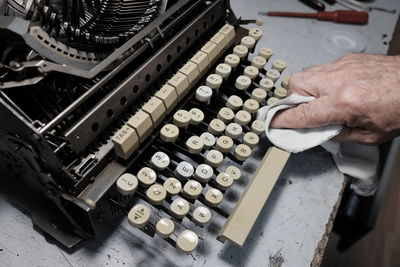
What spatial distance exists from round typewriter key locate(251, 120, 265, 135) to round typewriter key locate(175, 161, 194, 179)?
0.88ft

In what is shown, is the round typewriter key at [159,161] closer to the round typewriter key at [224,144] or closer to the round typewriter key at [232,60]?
the round typewriter key at [224,144]

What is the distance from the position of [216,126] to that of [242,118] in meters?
0.10

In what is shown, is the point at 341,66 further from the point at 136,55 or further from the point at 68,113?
the point at 68,113

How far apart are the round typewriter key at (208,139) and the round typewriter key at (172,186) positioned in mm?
162

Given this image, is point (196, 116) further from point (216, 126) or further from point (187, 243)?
point (187, 243)

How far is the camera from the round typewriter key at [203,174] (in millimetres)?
998

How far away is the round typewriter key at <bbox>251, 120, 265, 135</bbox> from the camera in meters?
1.14

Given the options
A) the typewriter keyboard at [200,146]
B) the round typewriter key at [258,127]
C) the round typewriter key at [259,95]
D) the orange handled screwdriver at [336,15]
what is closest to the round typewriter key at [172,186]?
the typewriter keyboard at [200,146]

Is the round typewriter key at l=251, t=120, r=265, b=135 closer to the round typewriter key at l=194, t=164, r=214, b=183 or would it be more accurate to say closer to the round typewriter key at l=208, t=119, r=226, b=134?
the round typewriter key at l=208, t=119, r=226, b=134

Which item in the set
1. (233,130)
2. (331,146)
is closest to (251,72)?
(233,130)

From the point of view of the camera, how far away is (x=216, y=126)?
1104 mm

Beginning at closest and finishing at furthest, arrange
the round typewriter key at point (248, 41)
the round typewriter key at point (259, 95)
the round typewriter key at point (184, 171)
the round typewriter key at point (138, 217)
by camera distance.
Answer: the round typewriter key at point (138, 217) < the round typewriter key at point (184, 171) < the round typewriter key at point (259, 95) < the round typewriter key at point (248, 41)

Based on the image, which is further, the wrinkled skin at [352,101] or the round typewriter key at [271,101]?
the round typewriter key at [271,101]

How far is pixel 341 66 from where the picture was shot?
1185 millimetres
